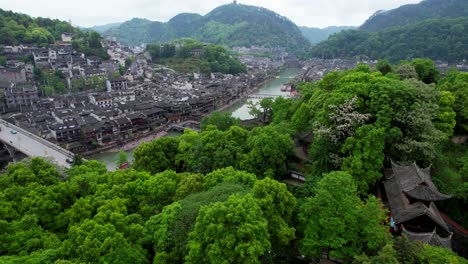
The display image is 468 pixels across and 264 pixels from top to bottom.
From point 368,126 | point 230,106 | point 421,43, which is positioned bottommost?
point 230,106

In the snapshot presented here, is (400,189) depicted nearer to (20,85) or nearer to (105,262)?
(105,262)

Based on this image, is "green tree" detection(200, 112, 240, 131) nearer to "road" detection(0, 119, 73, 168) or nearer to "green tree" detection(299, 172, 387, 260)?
"road" detection(0, 119, 73, 168)

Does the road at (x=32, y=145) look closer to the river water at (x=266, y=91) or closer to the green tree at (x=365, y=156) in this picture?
the green tree at (x=365, y=156)

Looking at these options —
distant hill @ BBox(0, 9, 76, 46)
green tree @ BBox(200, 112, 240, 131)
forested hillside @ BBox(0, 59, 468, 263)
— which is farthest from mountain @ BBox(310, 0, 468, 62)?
distant hill @ BBox(0, 9, 76, 46)

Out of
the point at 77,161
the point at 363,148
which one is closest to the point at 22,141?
the point at 77,161

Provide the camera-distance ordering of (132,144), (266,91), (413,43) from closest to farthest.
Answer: (132,144)
(266,91)
(413,43)

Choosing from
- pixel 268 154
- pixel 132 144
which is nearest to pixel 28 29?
pixel 132 144

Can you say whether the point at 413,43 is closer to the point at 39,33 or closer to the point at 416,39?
the point at 416,39

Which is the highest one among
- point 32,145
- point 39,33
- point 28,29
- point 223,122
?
point 28,29
